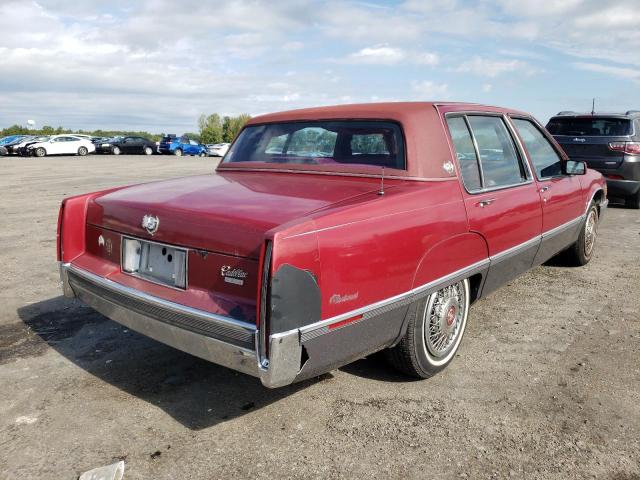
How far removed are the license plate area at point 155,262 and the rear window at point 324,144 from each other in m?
1.21

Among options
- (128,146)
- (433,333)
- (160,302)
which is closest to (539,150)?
(433,333)

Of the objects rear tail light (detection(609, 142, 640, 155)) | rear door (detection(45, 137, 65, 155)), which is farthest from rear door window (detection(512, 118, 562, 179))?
rear door (detection(45, 137, 65, 155))

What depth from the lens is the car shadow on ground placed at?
3002mm

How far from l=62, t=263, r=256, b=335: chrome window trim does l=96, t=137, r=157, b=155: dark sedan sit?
3736 centimetres

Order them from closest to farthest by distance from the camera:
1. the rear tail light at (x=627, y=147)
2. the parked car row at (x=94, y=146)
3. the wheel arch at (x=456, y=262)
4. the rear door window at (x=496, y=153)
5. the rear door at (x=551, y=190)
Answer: the wheel arch at (x=456, y=262)
the rear door window at (x=496, y=153)
the rear door at (x=551, y=190)
the rear tail light at (x=627, y=147)
the parked car row at (x=94, y=146)

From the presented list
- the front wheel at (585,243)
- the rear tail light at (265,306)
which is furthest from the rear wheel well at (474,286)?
the front wheel at (585,243)

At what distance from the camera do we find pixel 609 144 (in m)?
9.16

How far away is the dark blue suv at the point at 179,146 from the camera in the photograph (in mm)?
40156

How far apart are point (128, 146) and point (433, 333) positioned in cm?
3882

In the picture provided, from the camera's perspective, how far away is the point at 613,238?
752 centimetres

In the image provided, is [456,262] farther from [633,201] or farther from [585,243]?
[633,201]

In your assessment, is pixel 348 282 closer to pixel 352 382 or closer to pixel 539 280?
pixel 352 382

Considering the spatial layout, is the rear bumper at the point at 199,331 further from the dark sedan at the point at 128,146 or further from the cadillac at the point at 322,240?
the dark sedan at the point at 128,146

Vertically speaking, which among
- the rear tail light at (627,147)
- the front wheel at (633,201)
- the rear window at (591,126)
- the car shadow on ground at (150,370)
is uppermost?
the rear window at (591,126)
